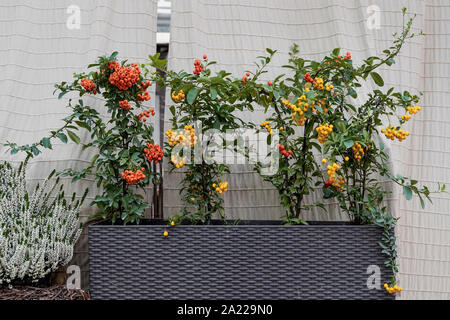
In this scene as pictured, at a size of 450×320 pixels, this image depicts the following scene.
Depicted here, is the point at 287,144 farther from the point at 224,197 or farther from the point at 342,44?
the point at 342,44

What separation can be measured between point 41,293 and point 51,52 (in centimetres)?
112

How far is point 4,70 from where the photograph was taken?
82.7 inches

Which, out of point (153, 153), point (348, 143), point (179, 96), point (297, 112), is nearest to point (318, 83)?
point (297, 112)

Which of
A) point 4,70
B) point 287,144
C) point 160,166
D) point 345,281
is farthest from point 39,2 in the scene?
point 345,281

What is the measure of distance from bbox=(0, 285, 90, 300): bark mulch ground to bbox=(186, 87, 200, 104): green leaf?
0.83m

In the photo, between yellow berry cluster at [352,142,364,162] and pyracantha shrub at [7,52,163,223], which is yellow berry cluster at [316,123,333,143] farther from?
pyracantha shrub at [7,52,163,223]

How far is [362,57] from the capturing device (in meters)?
2.12

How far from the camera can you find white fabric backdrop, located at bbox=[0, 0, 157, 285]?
80.3 inches

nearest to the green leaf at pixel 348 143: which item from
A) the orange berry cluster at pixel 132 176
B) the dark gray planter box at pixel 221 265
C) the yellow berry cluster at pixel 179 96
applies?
the dark gray planter box at pixel 221 265

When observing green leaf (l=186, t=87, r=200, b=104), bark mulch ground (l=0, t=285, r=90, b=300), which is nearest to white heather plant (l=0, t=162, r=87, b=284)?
bark mulch ground (l=0, t=285, r=90, b=300)

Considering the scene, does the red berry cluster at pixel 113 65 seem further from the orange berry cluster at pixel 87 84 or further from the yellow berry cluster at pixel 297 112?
the yellow berry cluster at pixel 297 112
